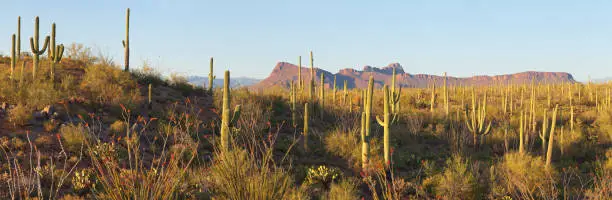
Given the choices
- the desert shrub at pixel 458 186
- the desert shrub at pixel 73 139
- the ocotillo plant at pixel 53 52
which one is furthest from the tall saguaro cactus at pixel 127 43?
the desert shrub at pixel 458 186

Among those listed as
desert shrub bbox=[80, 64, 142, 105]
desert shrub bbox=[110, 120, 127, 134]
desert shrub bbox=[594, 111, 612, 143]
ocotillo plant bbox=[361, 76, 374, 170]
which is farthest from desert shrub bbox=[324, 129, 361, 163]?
desert shrub bbox=[594, 111, 612, 143]

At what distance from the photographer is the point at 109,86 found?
15664 millimetres

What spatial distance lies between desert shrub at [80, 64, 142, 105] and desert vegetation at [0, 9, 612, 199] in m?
0.06

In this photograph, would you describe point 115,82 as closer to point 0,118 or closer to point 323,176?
point 0,118

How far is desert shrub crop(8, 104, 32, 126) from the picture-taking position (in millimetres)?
11195

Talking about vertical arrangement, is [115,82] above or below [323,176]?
above

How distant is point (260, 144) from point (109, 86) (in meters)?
6.85

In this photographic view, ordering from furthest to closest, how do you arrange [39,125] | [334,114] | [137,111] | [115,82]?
1. [334,114]
2. [115,82]
3. [137,111]
4. [39,125]

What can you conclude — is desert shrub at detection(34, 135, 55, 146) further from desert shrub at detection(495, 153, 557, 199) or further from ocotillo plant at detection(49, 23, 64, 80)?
desert shrub at detection(495, 153, 557, 199)

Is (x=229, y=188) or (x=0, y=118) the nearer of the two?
(x=229, y=188)

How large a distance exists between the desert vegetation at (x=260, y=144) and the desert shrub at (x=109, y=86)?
0.06 m

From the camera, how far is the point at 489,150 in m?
13.8

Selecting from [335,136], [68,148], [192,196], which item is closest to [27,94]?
[68,148]

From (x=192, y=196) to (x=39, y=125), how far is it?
681 centimetres
